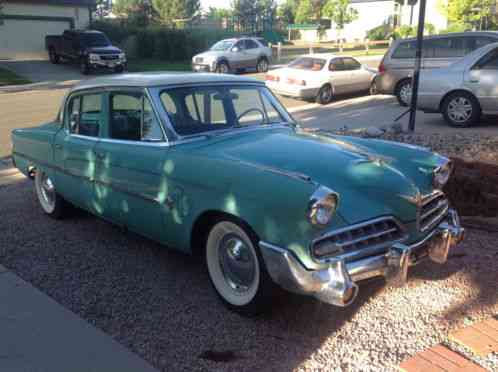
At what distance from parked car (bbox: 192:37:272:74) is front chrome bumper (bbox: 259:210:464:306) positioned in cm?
2062

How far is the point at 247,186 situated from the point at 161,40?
3180 centimetres

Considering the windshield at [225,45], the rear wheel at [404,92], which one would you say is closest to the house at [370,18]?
the windshield at [225,45]

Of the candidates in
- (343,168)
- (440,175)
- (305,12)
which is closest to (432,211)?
(440,175)

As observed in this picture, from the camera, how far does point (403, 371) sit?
2.82 metres

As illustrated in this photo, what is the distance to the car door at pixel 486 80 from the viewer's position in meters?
9.22

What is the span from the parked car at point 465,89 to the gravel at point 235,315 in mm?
5523

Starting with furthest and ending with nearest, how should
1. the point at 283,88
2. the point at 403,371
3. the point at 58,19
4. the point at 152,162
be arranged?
the point at 58,19
the point at 283,88
the point at 152,162
the point at 403,371

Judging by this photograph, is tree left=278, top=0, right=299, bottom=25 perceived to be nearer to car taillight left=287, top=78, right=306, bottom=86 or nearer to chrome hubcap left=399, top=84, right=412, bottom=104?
car taillight left=287, top=78, right=306, bottom=86

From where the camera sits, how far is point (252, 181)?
3184 millimetres

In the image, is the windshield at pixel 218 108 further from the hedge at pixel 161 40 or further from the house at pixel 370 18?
the house at pixel 370 18

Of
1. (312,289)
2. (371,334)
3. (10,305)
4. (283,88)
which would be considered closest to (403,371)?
(371,334)

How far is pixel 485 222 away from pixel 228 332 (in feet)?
9.02

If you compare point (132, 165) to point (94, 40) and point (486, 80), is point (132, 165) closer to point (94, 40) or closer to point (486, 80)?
point (486, 80)

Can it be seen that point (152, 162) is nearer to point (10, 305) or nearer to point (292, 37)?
point (10, 305)
